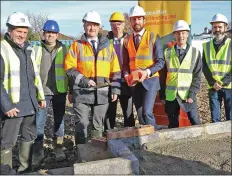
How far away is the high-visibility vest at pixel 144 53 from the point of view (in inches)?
203

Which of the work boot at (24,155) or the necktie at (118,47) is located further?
the necktie at (118,47)

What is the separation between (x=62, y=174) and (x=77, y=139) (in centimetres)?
119

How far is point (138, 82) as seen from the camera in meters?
5.22

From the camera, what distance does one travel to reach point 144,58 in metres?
5.19

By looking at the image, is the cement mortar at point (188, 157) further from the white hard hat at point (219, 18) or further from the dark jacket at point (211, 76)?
the white hard hat at point (219, 18)

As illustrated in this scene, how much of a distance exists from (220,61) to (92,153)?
260 centimetres

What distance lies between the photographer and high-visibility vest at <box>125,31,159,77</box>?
516cm

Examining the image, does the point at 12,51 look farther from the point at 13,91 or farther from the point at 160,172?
the point at 160,172

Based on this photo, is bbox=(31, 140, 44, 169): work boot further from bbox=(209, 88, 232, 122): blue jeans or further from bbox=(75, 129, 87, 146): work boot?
bbox=(209, 88, 232, 122): blue jeans

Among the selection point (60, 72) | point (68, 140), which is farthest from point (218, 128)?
point (68, 140)

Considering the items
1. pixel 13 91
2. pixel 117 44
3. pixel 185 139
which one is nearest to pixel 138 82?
pixel 117 44

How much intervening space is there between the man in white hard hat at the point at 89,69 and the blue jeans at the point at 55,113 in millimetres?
434

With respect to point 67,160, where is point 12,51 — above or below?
above

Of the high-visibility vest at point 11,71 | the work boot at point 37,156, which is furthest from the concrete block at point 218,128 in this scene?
the high-visibility vest at point 11,71
